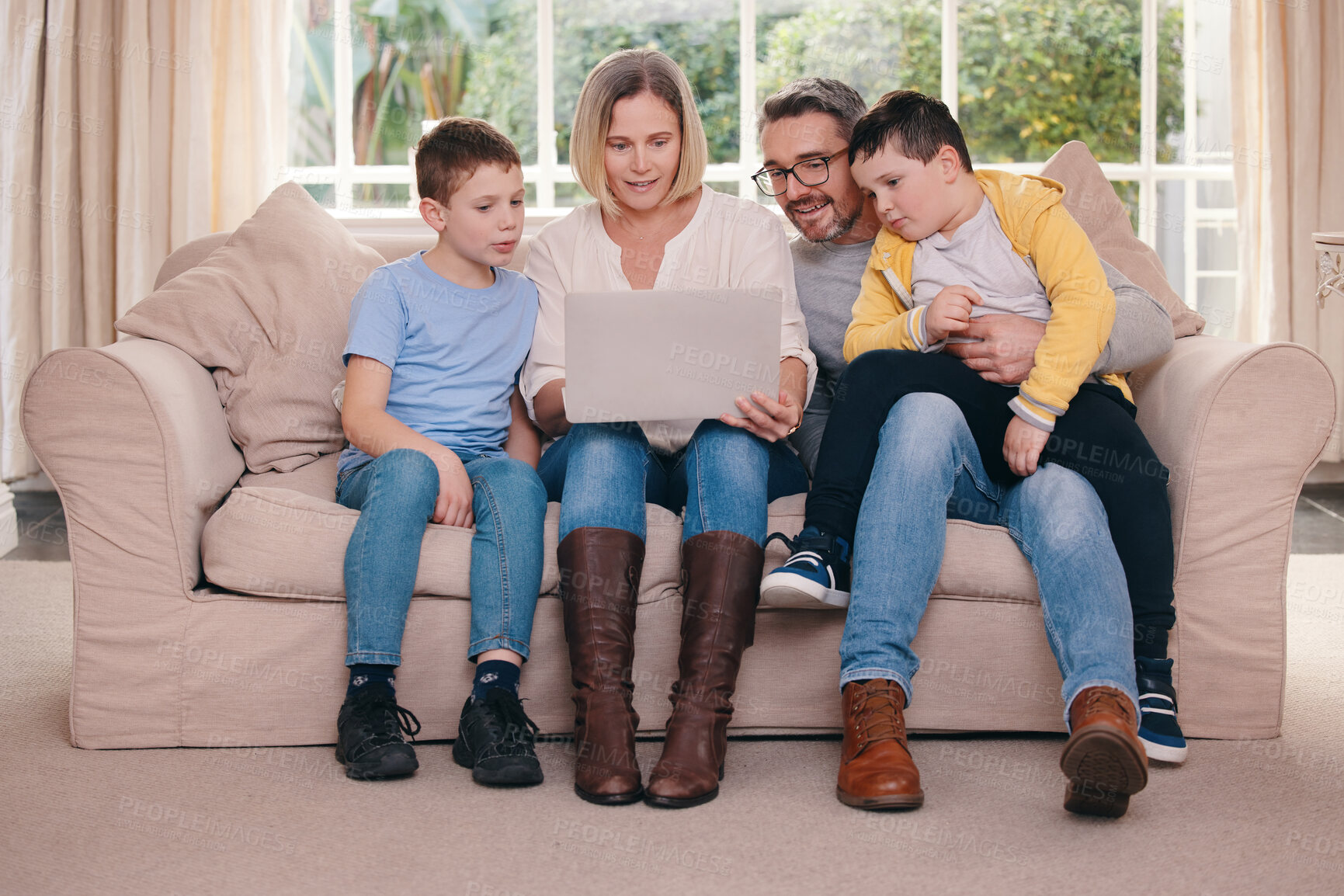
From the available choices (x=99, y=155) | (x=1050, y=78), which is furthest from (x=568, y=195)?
(x=1050, y=78)

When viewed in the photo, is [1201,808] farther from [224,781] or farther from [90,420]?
[90,420]

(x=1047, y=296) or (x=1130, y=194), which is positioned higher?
(x=1130, y=194)

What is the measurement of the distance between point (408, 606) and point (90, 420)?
0.51 meters

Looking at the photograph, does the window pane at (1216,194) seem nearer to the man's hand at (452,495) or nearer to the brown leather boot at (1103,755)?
the brown leather boot at (1103,755)

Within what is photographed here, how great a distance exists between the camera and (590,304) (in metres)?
1.44

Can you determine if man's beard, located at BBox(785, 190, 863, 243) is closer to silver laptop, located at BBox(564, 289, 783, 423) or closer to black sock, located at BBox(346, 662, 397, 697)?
silver laptop, located at BBox(564, 289, 783, 423)

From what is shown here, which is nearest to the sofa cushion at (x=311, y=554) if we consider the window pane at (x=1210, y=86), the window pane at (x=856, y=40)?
the window pane at (x=856, y=40)

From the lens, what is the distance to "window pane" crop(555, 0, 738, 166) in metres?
3.76

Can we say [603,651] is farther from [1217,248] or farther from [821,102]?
[1217,248]

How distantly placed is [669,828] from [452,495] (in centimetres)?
57

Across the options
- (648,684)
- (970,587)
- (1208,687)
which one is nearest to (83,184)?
(648,684)

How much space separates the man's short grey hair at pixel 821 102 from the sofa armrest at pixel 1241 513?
712 millimetres

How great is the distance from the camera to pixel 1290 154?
3.37 m

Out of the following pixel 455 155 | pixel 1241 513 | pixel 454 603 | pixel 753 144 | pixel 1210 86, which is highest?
pixel 1210 86
